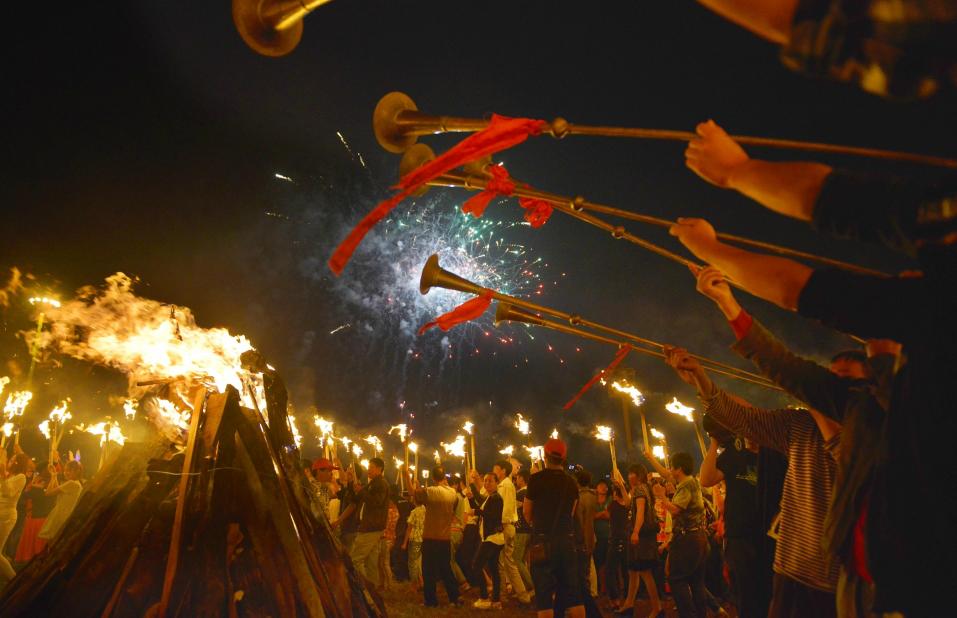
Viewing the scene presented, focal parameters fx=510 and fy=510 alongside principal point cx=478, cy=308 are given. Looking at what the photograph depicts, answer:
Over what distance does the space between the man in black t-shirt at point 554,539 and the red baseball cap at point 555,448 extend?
0.21 meters

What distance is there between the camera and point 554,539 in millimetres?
6043

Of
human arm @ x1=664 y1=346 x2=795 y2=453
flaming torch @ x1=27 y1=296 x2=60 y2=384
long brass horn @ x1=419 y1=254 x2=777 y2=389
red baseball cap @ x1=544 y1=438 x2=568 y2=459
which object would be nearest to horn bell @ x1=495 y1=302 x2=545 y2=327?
long brass horn @ x1=419 y1=254 x2=777 y2=389

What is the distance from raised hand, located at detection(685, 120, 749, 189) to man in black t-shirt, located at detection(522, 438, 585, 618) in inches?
202

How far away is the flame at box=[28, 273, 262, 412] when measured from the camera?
252 inches

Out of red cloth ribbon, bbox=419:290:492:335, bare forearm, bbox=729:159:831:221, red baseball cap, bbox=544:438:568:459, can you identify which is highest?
red cloth ribbon, bbox=419:290:492:335

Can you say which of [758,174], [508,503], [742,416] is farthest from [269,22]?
[508,503]

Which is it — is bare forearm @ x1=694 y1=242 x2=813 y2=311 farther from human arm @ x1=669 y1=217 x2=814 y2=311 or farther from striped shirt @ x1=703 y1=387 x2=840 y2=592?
striped shirt @ x1=703 y1=387 x2=840 y2=592

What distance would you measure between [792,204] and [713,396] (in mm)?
2408

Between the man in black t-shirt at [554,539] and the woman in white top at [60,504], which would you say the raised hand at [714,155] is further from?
the woman in white top at [60,504]

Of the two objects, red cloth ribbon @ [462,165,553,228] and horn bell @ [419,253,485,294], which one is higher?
red cloth ribbon @ [462,165,553,228]

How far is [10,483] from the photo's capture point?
31.4 ft

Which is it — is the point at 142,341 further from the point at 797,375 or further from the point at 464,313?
the point at 797,375

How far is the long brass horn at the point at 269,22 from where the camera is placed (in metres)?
3.10

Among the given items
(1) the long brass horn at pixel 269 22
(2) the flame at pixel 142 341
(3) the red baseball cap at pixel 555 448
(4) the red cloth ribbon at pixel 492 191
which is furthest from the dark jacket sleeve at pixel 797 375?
(2) the flame at pixel 142 341
